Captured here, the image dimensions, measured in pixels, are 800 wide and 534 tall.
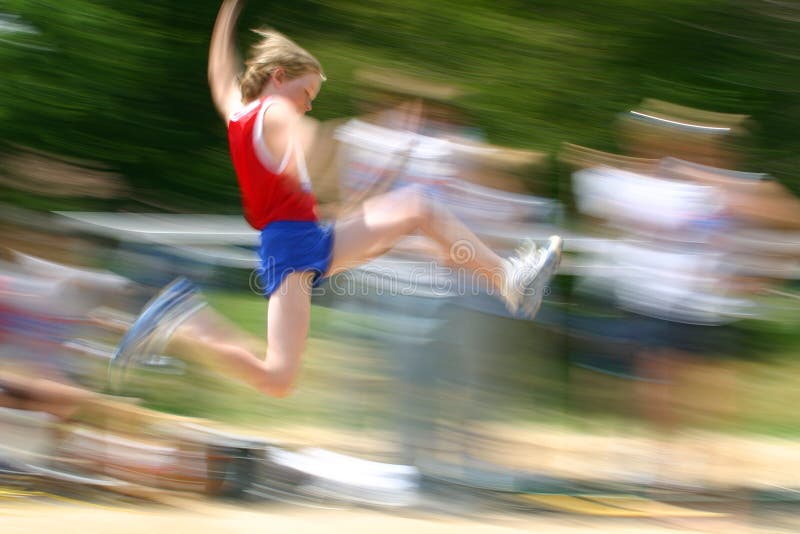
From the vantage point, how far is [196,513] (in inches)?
144

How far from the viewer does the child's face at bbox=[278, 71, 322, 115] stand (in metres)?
3.34

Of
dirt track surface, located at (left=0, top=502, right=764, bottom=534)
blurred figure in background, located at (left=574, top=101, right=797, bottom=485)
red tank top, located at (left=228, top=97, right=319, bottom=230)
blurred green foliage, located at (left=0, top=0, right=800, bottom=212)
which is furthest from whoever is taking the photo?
blurred green foliage, located at (left=0, top=0, right=800, bottom=212)

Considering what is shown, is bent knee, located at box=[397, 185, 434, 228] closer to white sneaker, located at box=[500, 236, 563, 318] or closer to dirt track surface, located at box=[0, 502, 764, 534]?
white sneaker, located at box=[500, 236, 563, 318]

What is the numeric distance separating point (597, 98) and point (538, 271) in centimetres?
354

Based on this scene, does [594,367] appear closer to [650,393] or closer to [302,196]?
[650,393]

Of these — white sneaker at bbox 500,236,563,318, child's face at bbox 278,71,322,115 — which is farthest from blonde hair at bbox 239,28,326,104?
white sneaker at bbox 500,236,563,318

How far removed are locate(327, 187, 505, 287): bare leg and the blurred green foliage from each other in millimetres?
3272

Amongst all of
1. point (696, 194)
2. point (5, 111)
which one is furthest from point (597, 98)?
point (5, 111)

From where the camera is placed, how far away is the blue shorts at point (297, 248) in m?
3.32

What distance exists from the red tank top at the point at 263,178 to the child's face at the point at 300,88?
7cm

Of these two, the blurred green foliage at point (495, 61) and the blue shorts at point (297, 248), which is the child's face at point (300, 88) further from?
the blurred green foliage at point (495, 61)

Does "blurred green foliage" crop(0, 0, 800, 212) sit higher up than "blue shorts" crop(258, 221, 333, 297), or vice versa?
"blurred green foliage" crop(0, 0, 800, 212)

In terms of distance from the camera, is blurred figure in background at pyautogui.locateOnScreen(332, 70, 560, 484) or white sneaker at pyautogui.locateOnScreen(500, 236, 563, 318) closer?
white sneaker at pyautogui.locateOnScreen(500, 236, 563, 318)

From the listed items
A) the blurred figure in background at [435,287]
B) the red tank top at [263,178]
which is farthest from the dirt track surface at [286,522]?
the red tank top at [263,178]
